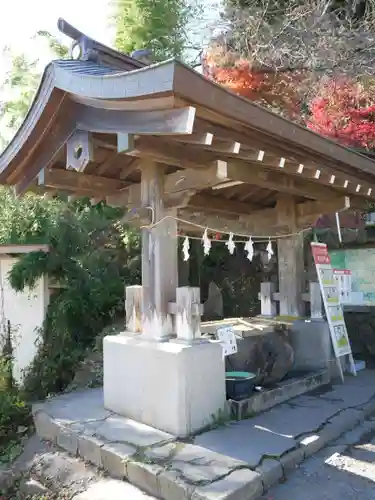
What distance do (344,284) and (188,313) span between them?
12.6 feet

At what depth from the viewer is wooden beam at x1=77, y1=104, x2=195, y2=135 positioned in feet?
10.1

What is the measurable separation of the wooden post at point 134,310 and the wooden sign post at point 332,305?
280 centimetres

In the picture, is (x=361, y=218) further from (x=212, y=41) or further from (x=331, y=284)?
(x=212, y=41)

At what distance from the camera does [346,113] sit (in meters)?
8.77

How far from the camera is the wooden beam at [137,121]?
10.1 feet

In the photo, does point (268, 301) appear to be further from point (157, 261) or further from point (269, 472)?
point (269, 472)

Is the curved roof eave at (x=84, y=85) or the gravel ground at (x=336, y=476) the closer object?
the curved roof eave at (x=84, y=85)

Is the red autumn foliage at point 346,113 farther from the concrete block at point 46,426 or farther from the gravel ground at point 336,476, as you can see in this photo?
the concrete block at point 46,426

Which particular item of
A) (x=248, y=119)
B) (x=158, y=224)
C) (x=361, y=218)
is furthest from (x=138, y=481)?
(x=361, y=218)

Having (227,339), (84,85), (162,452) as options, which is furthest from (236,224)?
(162,452)

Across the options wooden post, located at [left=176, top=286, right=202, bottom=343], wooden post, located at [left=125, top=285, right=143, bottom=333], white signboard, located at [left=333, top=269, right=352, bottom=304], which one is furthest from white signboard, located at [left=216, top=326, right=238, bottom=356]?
white signboard, located at [left=333, top=269, right=352, bottom=304]

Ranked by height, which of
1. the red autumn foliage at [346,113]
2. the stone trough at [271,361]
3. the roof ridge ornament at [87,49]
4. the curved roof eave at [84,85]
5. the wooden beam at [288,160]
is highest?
the red autumn foliage at [346,113]

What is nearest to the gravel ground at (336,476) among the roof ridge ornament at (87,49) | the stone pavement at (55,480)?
the stone pavement at (55,480)

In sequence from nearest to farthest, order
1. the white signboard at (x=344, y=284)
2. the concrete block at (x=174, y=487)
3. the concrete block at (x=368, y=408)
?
the concrete block at (x=174, y=487)
the concrete block at (x=368, y=408)
the white signboard at (x=344, y=284)
